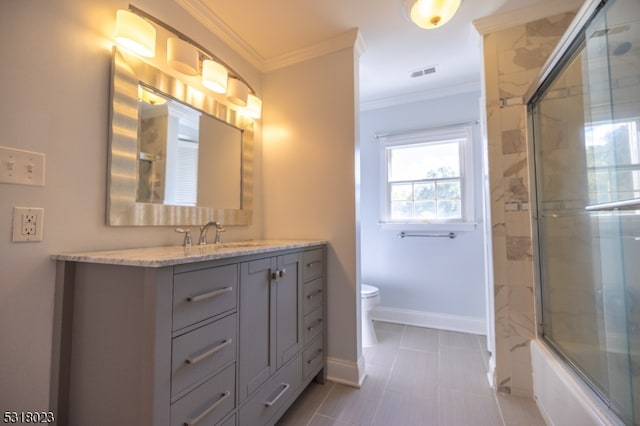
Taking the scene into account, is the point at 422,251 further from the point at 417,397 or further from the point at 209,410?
the point at 209,410

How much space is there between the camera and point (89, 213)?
119cm

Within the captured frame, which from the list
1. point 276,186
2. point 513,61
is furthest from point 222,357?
point 513,61

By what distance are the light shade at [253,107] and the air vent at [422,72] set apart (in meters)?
1.47

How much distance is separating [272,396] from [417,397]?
35.7 inches

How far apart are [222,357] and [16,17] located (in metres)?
1.44

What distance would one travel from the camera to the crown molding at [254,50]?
1.73 metres

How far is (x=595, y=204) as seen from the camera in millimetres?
1416

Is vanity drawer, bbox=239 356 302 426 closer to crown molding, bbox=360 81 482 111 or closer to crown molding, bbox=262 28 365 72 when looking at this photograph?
crown molding, bbox=262 28 365 72

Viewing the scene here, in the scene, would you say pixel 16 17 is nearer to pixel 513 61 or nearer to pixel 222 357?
Answer: pixel 222 357

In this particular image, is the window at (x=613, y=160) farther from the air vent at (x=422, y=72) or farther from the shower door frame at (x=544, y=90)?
the air vent at (x=422, y=72)

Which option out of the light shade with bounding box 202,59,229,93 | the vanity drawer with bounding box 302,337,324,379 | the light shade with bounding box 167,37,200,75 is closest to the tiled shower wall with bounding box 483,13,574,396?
the vanity drawer with bounding box 302,337,324,379

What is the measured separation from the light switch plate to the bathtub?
2292 mm

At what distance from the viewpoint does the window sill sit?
274 centimetres

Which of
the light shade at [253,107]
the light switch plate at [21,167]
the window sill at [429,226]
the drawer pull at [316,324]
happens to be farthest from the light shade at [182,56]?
the window sill at [429,226]
